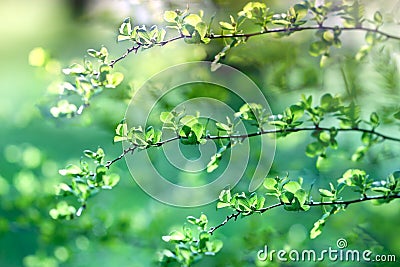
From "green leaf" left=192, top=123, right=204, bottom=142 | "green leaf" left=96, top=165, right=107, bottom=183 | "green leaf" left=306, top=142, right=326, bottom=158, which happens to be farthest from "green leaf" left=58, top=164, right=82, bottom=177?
"green leaf" left=306, top=142, right=326, bottom=158

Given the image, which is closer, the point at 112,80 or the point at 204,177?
the point at 112,80

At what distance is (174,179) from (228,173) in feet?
0.64

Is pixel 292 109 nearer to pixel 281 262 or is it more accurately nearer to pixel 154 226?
pixel 281 262

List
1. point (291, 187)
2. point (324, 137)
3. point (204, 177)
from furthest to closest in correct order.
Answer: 1. point (204, 177)
2. point (324, 137)
3. point (291, 187)

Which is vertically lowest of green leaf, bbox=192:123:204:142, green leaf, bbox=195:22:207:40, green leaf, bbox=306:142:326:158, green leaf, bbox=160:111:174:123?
green leaf, bbox=192:123:204:142

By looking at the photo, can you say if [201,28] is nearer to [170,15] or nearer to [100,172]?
[170,15]

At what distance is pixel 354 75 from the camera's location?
0.74 meters

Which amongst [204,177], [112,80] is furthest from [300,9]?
[204,177]

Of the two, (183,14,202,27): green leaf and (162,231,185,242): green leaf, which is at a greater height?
(183,14,202,27): green leaf

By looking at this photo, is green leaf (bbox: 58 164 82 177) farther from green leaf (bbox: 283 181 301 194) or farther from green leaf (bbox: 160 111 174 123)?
green leaf (bbox: 283 181 301 194)

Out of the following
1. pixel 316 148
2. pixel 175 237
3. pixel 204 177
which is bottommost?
pixel 175 237

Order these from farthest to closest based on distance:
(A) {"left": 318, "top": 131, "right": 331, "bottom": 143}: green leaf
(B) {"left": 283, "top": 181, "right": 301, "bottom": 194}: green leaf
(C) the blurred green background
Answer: (C) the blurred green background < (A) {"left": 318, "top": 131, "right": 331, "bottom": 143}: green leaf < (B) {"left": 283, "top": 181, "right": 301, "bottom": 194}: green leaf

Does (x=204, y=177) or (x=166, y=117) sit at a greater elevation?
(x=204, y=177)

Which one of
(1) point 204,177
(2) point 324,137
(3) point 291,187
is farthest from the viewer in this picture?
(1) point 204,177
